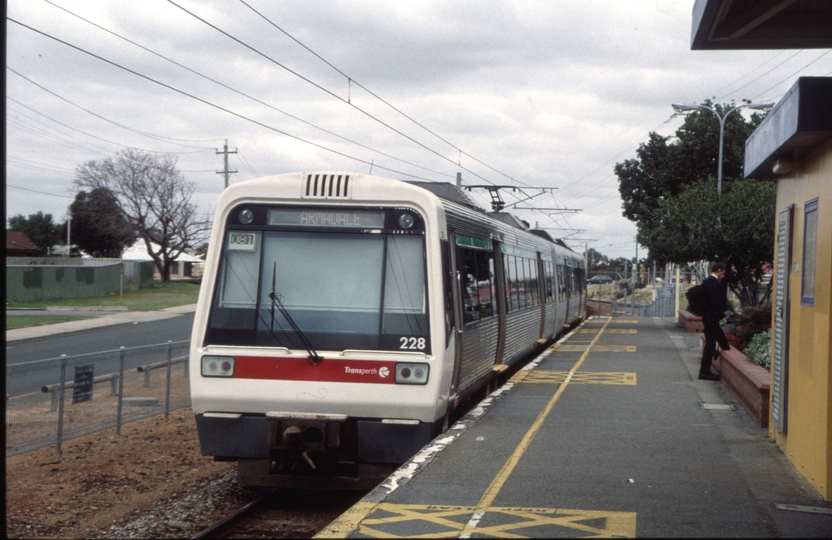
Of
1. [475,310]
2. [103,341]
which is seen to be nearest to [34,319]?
[103,341]

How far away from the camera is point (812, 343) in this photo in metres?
6.73

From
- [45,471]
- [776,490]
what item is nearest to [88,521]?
[45,471]

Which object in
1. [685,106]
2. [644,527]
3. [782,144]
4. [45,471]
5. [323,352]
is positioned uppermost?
[685,106]

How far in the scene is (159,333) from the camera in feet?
98.0

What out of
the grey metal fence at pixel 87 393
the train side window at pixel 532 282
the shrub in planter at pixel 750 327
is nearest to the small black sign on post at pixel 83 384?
the grey metal fence at pixel 87 393

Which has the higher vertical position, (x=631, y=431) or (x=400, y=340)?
(x=400, y=340)

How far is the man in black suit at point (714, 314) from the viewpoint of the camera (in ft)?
42.9

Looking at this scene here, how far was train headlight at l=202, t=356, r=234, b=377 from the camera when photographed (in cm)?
788

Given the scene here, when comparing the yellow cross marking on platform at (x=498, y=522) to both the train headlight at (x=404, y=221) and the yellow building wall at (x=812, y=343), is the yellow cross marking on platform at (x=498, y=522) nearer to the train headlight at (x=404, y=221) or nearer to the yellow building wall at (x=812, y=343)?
the yellow building wall at (x=812, y=343)

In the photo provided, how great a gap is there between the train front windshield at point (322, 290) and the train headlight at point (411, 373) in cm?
16

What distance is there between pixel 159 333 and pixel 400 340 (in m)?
23.5

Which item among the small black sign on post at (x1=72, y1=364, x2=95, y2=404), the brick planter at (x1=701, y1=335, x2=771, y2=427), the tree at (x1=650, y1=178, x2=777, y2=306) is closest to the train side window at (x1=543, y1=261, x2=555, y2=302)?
the tree at (x1=650, y1=178, x2=777, y2=306)

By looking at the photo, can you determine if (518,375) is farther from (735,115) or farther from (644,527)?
(735,115)

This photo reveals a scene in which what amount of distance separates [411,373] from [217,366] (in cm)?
167
